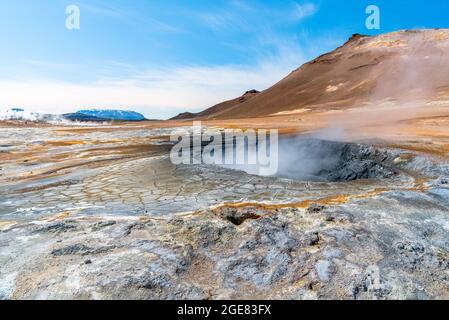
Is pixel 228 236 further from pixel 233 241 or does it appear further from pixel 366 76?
pixel 366 76

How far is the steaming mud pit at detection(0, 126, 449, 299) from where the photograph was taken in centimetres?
357

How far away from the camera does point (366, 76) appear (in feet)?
284

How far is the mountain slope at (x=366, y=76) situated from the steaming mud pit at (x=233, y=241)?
184 feet

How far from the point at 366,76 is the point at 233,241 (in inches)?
3638

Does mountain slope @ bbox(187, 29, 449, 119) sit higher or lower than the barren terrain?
higher

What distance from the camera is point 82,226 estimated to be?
5070mm

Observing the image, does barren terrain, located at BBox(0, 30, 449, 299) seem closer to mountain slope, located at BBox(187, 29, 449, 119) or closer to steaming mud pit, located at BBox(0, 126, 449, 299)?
steaming mud pit, located at BBox(0, 126, 449, 299)

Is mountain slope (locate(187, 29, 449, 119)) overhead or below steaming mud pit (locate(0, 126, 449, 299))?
overhead

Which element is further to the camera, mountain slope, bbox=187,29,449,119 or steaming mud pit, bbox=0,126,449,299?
mountain slope, bbox=187,29,449,119

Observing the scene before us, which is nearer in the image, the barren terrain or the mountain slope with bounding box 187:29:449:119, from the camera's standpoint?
the barren terrain

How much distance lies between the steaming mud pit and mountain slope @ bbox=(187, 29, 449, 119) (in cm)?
5623

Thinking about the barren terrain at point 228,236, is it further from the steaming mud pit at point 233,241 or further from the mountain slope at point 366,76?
the mountain slope at point 366,76

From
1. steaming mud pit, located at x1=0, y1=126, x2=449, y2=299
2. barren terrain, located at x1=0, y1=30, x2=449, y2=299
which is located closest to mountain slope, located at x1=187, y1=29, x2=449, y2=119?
barren terrain, located at x1=0, y1=30, x2=449, y2=299

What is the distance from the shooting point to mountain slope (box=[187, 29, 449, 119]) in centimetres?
6906
